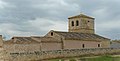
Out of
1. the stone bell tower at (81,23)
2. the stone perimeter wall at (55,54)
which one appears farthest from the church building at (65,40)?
the stone perimeter wall at (55,54)

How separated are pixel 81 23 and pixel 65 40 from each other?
1391 cm

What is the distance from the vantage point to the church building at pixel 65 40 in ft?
114

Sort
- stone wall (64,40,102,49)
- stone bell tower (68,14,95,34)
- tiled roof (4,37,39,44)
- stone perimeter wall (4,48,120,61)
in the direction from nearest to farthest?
stone perimeter wall (4,48,120,61) → tiled roof (4,37,39,44) → stone wall (64,40,102,49) → stone bell tower (68,14,95,34)

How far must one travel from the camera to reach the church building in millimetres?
34750

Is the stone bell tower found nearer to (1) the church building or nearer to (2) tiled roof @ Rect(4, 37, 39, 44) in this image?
(1) the church building

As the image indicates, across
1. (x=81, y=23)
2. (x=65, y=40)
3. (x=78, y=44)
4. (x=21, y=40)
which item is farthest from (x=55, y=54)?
(x=81, y=23)

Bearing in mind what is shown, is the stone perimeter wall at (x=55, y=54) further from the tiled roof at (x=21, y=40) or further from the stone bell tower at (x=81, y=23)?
the stone bell tower at (x=81, y=23)

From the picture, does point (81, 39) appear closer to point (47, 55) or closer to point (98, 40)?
point (98, 40)

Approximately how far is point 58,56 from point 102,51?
13.1 metres

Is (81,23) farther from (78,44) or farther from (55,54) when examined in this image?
(55,54)

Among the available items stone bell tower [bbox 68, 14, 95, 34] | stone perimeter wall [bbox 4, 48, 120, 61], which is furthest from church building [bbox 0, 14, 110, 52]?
stone perimeter wall [bbox 4, 48, 120, 61]

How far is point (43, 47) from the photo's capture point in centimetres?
3625

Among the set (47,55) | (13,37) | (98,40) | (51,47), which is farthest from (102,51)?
(13,37)

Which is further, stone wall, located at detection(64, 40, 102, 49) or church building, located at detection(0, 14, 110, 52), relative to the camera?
stone wall, located at detection(64, 40, 102, 49)
